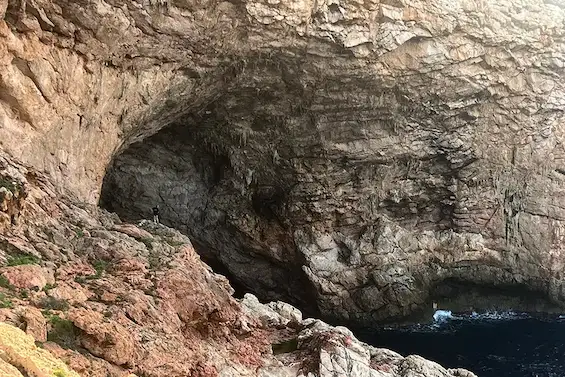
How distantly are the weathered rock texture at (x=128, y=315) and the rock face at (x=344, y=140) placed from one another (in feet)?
13.4

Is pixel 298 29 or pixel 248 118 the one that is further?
pixel 248 118

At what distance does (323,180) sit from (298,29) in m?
9.80

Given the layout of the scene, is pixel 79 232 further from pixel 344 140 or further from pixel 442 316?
pixel 442 316

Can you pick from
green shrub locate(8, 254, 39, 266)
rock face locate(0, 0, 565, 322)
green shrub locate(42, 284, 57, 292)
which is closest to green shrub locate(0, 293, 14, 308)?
green shrub locate(42, 284, 57, 292)

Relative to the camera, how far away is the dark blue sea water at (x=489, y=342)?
79.9ft

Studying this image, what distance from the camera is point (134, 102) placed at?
18.8m

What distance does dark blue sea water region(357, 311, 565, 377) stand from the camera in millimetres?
24348

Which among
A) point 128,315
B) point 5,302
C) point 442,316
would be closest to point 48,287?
point 5,302

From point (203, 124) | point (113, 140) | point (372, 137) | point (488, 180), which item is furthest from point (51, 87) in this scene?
point (488, 180)

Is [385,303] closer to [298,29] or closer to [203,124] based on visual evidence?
[203,124]

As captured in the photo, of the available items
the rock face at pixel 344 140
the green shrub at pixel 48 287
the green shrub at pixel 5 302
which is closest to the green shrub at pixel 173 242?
the rock face at pixel 344 140

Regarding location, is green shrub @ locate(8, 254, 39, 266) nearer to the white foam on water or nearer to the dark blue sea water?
the dark blue sea water

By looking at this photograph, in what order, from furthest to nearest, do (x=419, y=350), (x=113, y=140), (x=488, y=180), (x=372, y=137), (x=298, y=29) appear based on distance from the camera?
(x=488, y=180) → (x=372, y=137) → (x=419, y=350) → (x=298, y=29) → (x=113, y=140)

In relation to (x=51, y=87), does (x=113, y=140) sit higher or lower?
lower
